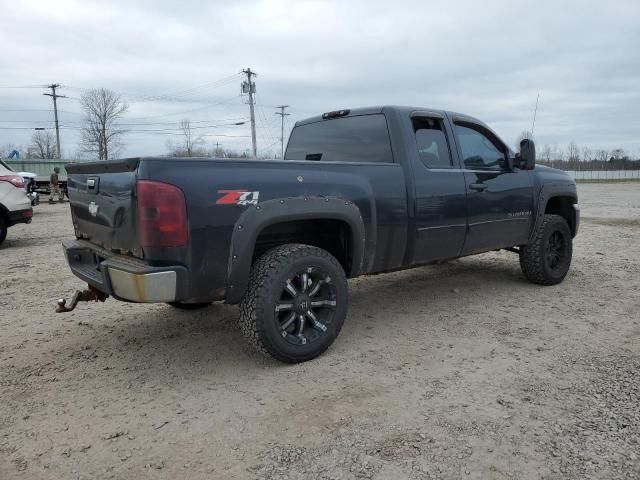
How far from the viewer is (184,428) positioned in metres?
2.76

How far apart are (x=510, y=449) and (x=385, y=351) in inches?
56.1

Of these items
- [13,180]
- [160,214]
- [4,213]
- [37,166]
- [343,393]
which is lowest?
[343,393]

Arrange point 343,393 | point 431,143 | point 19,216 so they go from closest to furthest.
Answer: point 343,393 → point 431,143 → point 19,216

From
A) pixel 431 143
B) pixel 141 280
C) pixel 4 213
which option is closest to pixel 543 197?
pixel 431 143

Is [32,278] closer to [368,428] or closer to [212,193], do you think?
[212,193]

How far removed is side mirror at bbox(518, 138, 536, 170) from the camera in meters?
5.27

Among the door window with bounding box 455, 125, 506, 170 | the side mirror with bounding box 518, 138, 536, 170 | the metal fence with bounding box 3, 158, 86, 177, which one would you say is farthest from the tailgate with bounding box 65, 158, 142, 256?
the metal fence with bounding box 3, 158, 86, 177

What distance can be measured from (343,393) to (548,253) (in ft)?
12.4

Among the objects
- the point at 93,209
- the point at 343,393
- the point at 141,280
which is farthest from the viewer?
the point at 93,209

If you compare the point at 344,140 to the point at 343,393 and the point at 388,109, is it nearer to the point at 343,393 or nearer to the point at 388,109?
the point at 388,109

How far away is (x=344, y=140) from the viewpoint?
4645mm

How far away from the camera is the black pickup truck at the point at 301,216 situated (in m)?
2.98

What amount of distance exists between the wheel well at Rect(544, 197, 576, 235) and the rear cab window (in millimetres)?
2952

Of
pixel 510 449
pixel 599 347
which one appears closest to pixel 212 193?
pixel 510 449
